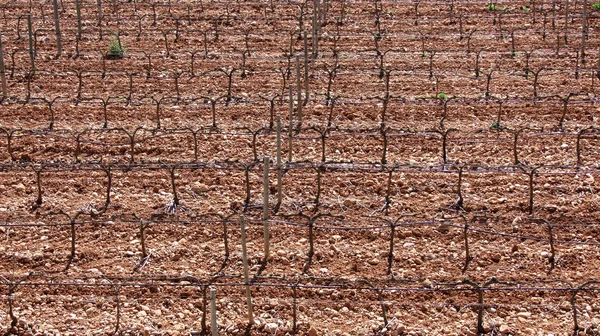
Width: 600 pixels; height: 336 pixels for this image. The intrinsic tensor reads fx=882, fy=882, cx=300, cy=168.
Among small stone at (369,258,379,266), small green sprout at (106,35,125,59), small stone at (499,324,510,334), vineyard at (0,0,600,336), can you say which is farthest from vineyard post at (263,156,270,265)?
small green sprout at (106,35,125,59)

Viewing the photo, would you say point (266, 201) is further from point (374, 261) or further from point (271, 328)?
point (271, 328)

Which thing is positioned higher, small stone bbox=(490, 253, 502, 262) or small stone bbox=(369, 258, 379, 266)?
small stone bbox=(490, 253, 502, 262)

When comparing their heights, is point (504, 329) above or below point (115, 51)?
below

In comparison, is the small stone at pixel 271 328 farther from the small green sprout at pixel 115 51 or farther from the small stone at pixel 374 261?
the small green sprout at pixel 115 51

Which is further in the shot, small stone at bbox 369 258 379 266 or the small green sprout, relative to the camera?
the small green sprout

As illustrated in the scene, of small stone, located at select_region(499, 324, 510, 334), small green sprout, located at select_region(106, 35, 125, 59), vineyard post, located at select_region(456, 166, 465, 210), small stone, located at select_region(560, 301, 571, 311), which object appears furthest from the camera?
small green sprout, located at select_region(106, 35, 125, 59)

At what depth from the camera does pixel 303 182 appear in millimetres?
9688

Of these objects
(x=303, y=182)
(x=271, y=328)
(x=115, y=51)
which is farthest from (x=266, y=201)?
(x=115, y=51)

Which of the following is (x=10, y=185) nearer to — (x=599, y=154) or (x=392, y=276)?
(x=392, y=276)

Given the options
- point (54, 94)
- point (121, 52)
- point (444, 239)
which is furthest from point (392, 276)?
point (121, 52)

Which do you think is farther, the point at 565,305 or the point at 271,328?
the point at 565,305

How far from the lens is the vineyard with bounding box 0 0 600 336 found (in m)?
7.31

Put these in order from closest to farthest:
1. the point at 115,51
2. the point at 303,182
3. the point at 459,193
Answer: the point at 459,193 < the point at 303,182 < the point at 115,51

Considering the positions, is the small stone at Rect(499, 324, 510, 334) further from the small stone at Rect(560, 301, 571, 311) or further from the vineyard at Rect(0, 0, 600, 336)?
the small stone at Rect(560, 301, 571, 311)
